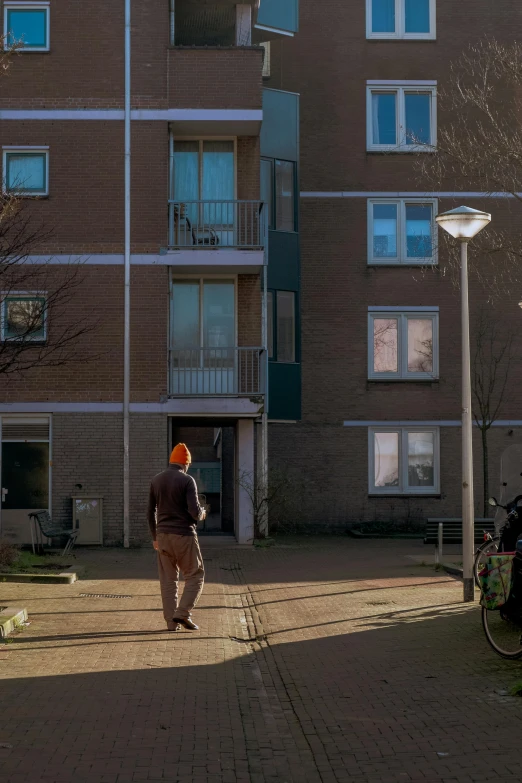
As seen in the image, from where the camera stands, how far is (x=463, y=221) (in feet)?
40.7

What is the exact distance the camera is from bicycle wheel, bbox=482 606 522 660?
823 cm

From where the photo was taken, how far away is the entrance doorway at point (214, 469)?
3055 centimetres

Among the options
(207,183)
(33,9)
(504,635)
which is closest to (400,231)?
(207,183)

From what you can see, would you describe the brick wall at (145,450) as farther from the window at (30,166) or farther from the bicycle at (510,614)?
the bicycle at (510,614)

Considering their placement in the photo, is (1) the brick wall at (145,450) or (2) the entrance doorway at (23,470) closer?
(1) the brick wall at (145,450)

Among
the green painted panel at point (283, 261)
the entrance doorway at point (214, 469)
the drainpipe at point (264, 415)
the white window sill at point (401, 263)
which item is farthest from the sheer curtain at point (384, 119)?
the entrance doorway at point (214, 469)

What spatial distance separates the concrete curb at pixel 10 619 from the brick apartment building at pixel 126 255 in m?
10.6

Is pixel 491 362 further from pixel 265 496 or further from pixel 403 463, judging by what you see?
pixel 265 496

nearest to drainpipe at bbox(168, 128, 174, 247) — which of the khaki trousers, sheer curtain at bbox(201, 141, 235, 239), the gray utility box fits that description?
sheer curtain at bbox(201, 141, 235, 239)

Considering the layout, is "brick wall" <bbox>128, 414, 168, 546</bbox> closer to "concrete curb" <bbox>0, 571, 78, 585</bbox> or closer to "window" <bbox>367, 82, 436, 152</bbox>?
"concrete curb" <bbox>0, 571, 78, 585</bbox>

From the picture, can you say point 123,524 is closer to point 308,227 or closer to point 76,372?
point 76,372

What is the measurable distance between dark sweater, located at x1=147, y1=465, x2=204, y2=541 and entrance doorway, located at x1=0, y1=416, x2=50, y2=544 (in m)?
11.9

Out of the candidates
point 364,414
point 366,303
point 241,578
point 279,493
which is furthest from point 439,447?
point 241,578

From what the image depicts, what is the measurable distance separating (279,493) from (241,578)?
24.6ft
